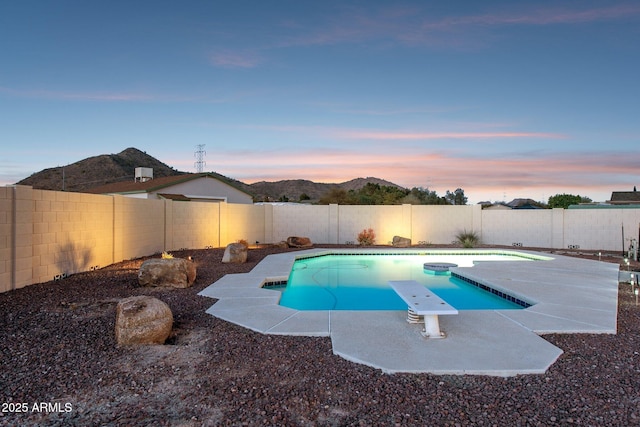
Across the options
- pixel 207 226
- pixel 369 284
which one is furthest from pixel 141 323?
pixel 207 226

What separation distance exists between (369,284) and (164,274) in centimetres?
463

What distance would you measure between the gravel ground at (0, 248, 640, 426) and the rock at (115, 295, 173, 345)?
14 centimetres

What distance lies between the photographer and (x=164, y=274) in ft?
23.5

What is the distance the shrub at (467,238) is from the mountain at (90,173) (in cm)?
3620

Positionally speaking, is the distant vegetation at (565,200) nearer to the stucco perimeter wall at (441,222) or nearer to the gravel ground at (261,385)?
the stucco perimeter wall at (441,222)

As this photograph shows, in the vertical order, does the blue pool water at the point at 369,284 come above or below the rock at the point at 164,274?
below

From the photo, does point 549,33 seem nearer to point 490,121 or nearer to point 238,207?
point 490,121

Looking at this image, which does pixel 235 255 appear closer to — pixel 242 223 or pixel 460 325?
pixel 242 223

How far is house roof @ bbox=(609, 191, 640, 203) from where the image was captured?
39.3 metres

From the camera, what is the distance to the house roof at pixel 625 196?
3927cm

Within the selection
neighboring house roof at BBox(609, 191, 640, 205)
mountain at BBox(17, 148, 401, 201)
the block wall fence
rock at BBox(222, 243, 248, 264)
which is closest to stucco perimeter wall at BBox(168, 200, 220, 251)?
the block wall fence

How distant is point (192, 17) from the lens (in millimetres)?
11070

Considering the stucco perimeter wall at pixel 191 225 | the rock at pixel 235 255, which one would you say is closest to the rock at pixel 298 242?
the stucco perimeter wall at pixel 191 225

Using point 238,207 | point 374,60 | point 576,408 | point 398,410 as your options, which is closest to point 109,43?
point 238,207
